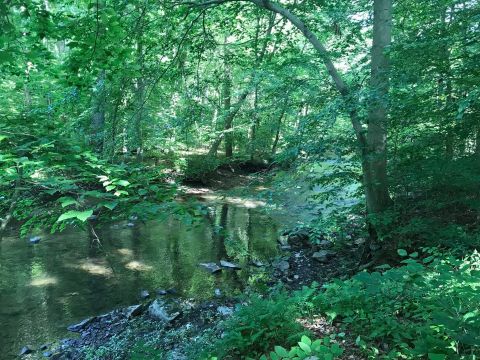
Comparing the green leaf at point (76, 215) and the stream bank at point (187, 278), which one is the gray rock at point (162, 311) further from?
the green leaf at point (76, 215)

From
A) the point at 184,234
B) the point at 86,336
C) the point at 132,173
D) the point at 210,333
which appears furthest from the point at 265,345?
the point at 184,234

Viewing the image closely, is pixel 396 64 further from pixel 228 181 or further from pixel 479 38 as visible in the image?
pixel 228 181

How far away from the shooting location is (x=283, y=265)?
7.99m

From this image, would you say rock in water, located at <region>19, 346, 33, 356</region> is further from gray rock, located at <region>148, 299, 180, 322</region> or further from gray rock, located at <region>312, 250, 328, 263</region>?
gray rock, located at <region>312, 250, 328, 263</region>

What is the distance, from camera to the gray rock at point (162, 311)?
5.80 m

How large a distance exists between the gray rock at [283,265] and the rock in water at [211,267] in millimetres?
1299

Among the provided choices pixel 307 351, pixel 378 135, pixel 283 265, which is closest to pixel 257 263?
pixel 283 265

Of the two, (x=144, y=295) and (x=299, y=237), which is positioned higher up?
(x=299, y=237)

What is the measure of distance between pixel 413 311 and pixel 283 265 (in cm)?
492

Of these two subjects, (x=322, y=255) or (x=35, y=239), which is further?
(x=35, y=239)

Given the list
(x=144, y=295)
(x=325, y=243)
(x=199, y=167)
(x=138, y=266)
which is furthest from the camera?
(x=199, y=167)

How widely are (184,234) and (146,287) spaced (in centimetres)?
322

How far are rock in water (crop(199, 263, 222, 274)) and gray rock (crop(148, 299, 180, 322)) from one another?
1.69 m

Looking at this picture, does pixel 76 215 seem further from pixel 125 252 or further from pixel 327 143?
pixel 125 252
